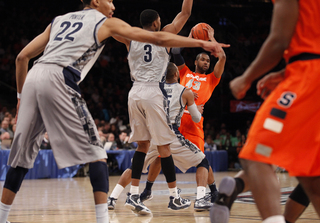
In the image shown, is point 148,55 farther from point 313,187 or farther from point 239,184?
point 313,187

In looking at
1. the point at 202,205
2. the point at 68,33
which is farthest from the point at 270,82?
the point at 202,205

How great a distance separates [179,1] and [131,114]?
50.8ft

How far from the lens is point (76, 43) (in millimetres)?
2785

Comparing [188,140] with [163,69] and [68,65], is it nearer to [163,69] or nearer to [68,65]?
[163,69]

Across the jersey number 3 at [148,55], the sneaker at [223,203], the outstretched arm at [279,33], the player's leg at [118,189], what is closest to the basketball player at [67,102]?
the outstretched arm at [279,33]

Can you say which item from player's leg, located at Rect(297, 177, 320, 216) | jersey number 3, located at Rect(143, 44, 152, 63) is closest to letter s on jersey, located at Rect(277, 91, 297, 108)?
player's leg, located at Rect(297, 177, 320, 216)

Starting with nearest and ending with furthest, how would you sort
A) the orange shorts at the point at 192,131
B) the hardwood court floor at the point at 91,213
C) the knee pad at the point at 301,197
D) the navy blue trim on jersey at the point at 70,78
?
the knee pad at the point at 301,197 → the navy blue trim on jersey at the point at 70,78 → the hardwood court floor at the point at 91,213 → the orange shorts at the point at 192,131

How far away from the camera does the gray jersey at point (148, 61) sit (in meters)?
4.25

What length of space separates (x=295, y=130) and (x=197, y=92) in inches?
148

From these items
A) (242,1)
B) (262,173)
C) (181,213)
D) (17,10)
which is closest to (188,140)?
(181,213)

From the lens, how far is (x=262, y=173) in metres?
1.90

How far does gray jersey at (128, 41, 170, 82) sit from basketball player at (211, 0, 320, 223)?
7.54ft

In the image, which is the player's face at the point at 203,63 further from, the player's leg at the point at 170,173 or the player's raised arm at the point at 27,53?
the player's raised arm at the point at 27,53

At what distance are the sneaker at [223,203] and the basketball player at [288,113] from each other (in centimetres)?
23
